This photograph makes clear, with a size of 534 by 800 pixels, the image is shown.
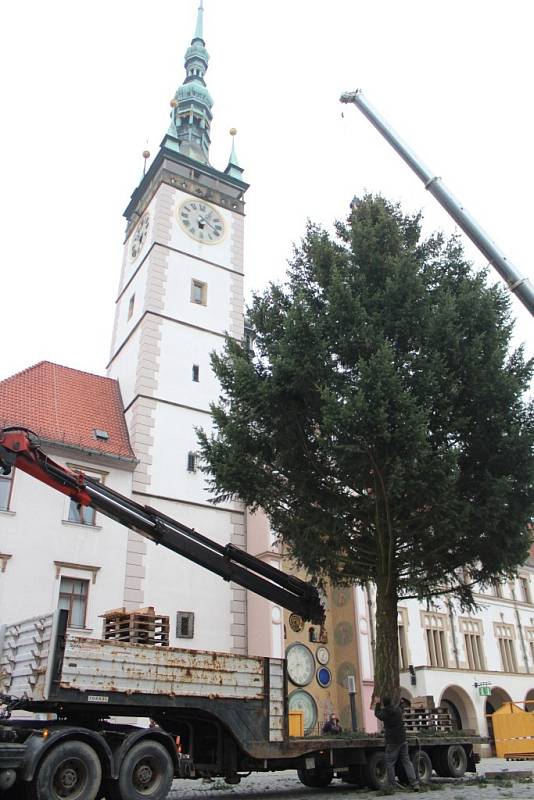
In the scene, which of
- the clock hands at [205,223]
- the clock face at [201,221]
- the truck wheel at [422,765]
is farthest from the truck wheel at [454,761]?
the clock hands at [205,223]

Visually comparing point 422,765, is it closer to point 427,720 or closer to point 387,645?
point 427,720

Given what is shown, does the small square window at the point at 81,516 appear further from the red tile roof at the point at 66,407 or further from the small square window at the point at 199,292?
the small square window at the point at 199,292

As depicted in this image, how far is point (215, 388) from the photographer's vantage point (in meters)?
29.6

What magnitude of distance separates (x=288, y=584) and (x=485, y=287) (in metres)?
7.99

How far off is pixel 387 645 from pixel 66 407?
1640cm

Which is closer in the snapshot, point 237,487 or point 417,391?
point 417,391

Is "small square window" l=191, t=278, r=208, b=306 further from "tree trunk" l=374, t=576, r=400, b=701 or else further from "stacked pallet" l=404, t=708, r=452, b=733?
"stacked pallet" l=404, t=708, r=452, b=733

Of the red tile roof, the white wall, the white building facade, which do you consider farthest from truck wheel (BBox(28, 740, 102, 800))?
the white building facade

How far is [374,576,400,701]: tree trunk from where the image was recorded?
14.0m

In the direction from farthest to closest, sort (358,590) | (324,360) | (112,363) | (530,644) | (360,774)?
(530,644) < (112,363) < (358,590) < (324,360) < (360,774)

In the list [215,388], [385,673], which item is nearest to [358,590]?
[215,388]

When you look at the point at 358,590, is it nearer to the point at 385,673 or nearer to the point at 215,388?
the point at 215,388

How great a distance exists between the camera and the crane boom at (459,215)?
51.9 feet

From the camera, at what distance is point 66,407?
2641cm
